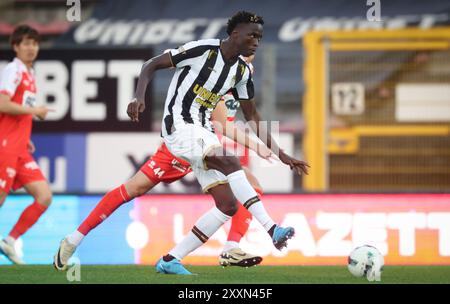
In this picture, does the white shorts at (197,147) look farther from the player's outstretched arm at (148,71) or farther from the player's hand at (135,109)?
the player's hand at (135,109)

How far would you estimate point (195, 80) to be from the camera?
6922 mm

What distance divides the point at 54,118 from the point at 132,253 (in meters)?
2.87

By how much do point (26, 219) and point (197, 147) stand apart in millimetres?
2540

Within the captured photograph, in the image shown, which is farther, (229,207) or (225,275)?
(225,275)

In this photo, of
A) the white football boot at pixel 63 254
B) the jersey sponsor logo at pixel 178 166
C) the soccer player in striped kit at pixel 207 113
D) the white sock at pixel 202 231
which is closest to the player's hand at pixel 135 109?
the soccer player in striped kit at pixel 207 113

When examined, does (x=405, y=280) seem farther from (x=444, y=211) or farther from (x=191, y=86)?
(x=444, y=211)

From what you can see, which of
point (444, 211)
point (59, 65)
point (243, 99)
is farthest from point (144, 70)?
point (59, 65)

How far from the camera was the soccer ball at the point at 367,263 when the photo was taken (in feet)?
22.5

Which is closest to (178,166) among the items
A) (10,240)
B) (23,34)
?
(10,240)

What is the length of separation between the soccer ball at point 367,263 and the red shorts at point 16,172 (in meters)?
3.12

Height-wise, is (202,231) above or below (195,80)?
below

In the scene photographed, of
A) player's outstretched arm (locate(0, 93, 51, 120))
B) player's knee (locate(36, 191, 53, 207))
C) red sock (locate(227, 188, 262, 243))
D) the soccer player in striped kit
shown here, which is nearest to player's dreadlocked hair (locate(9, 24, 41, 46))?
player's outstretched arm (locate(0, 93, 51, 120))

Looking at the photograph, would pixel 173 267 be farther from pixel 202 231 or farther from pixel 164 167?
pixel 164 167

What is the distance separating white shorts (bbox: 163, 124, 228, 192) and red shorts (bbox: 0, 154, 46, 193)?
2.22 m
